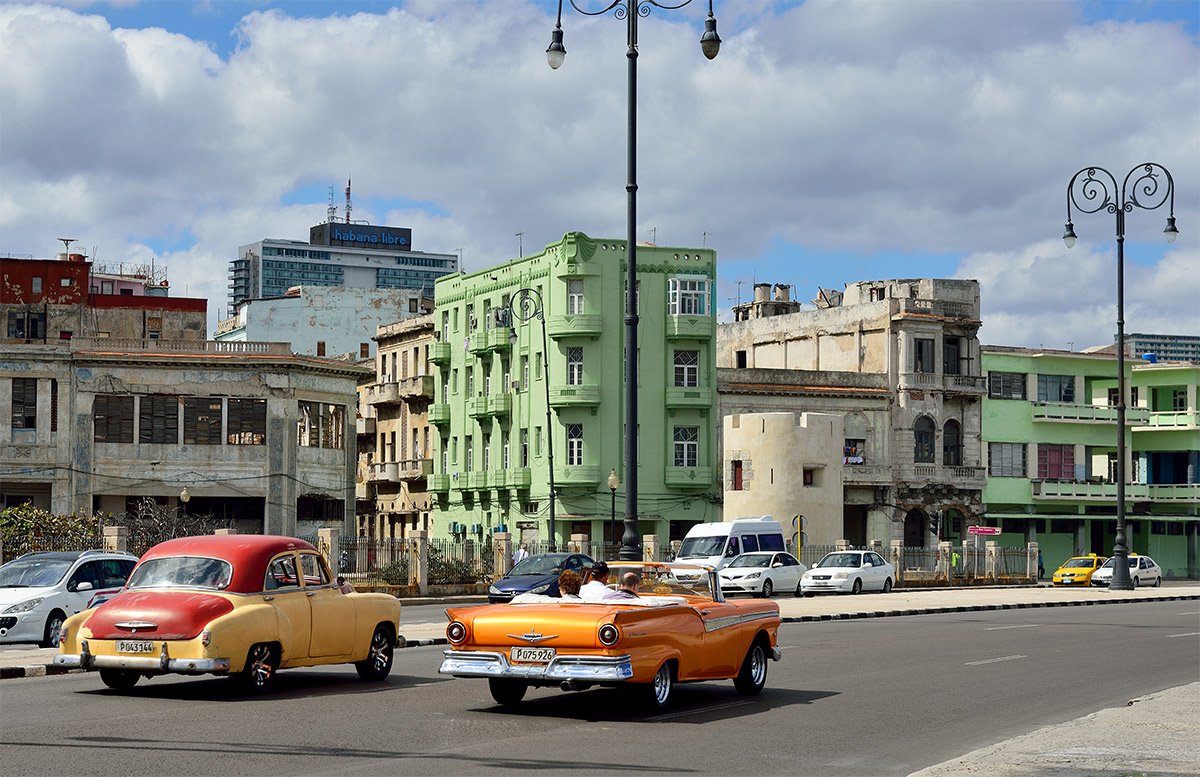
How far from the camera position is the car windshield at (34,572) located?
2738 centimetres

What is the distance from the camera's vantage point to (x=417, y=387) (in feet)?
291

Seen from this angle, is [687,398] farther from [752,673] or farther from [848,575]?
[752,673]

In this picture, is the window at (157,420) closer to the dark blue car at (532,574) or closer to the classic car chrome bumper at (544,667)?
the dark blue car at (532,574)

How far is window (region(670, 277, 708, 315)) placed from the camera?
77.4 m

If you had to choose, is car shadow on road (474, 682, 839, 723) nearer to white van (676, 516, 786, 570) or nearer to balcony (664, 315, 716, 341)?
white van (676, 516, 786, 570)

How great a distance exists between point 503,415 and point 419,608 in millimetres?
36869

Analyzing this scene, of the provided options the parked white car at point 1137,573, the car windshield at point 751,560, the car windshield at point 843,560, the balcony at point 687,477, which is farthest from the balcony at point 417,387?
the car windshield at point 751,560

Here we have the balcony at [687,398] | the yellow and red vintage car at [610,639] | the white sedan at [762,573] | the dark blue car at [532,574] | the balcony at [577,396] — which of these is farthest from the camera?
the balcony at [687,398]

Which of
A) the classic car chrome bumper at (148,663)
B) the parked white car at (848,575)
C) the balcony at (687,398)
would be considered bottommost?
the parked white car at (848,575)

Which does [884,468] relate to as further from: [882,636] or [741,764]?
[741,764]

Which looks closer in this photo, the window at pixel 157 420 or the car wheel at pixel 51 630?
the car wheel at pixel 51 630

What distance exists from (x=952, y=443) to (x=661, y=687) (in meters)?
69.1

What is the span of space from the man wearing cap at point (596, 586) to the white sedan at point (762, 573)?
32962 millimetres

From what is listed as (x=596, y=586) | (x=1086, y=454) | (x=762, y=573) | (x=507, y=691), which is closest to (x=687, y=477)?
(x=762, y=573)
